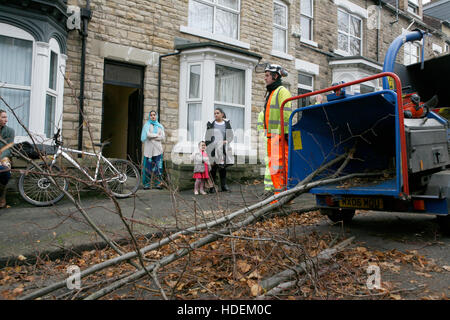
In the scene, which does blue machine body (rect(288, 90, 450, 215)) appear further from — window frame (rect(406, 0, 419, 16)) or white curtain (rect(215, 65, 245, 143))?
window frame (rect(406, 0, 419, 16))

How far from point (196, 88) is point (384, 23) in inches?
449

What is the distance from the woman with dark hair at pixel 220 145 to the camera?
7873mm

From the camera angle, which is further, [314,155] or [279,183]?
[279,183]

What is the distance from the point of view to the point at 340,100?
3875mm

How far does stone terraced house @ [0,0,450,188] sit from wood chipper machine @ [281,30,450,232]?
13.3 ft

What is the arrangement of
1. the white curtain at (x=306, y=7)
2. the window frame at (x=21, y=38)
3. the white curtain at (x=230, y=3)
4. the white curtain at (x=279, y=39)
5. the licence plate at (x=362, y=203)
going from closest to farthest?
the licence plate at (x=362, y=203) → the window frame at (x=21, y=38) → the white curtain at (x=230, y=3) → the white curtain at (x=279, y=39) → the white curtain at (x=306, y=7)

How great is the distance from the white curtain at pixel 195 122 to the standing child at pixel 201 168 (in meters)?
1.39

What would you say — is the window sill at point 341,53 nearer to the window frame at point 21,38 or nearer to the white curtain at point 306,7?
the white curtain at point 306,7

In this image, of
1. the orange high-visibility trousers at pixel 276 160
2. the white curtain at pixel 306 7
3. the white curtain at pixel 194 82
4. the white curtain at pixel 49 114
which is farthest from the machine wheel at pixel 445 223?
the white curtain at pixel 306 7

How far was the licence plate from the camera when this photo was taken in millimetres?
3959

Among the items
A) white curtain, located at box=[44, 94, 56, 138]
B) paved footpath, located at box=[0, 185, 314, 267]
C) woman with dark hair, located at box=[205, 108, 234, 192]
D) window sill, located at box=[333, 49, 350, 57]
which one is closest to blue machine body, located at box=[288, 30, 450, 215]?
paved footpath, located at box=[0, 185, 314, 267]

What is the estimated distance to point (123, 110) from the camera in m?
11.2

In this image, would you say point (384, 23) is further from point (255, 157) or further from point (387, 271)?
point (387, 271)
